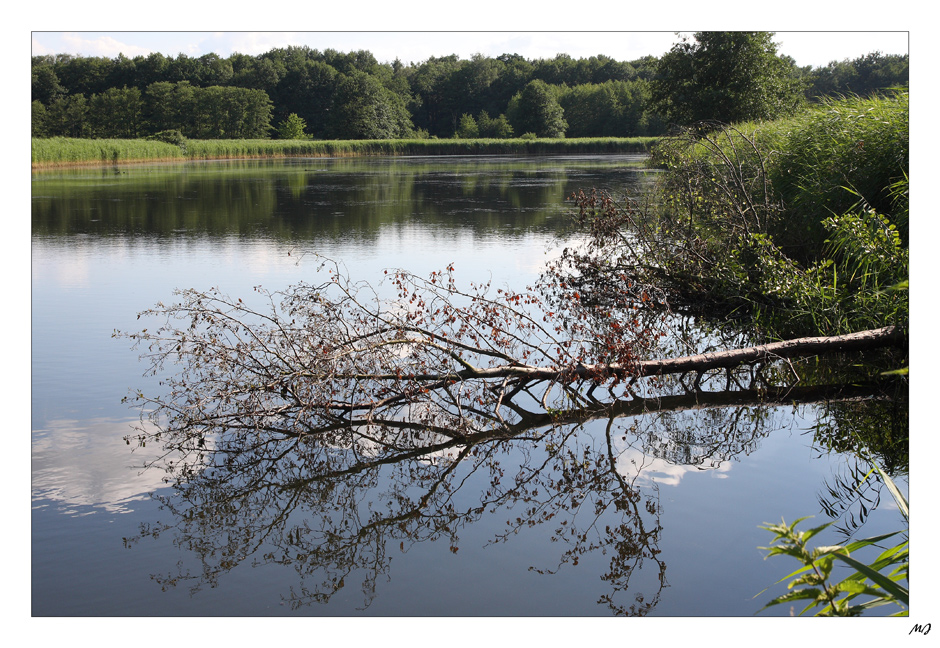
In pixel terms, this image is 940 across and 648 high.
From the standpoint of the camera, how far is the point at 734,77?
2752 cm

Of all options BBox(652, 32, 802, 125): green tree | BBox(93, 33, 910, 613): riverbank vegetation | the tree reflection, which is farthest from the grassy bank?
the tree reflection

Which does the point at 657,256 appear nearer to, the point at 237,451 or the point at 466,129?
the point at 237,451

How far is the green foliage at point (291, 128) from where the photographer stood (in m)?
71.0

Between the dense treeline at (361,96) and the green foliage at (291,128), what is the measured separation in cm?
31

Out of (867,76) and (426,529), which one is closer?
(426,529)

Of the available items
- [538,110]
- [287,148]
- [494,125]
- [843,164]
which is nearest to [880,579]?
[843,164]

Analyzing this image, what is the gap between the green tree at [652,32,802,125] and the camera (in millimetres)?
26844

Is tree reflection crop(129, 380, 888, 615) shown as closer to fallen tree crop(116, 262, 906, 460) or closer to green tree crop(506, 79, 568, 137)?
fallen tree crop(116, 262, 906, 460)

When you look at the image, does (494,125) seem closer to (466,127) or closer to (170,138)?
(466,127)

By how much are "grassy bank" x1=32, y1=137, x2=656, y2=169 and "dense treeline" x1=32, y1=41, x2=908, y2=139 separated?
1.96 meters

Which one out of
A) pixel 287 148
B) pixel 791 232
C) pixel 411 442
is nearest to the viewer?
pixel 411 442

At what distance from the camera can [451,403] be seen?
6.04m

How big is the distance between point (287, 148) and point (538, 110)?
83.4ft

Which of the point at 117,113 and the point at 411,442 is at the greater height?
the point at 117,113
